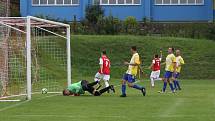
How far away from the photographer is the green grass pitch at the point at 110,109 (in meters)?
15.6

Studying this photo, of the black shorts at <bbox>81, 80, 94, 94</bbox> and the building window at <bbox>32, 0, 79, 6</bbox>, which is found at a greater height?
the building window at <bbox>32, 0, 79, 6</bbox>

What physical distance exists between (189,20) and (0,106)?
4783cm

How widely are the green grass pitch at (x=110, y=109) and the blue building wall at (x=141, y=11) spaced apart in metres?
43.5

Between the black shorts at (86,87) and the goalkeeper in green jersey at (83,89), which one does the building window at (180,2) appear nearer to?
the goalkeeper in green jersey at (83,89)

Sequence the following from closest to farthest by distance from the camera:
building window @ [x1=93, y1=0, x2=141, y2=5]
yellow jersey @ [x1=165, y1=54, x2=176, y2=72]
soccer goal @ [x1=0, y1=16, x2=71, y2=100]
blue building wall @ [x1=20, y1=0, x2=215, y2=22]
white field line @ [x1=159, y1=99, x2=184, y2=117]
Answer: white field line @ [x1=159, y1=99, x2=184, y2=117]
soccer goal @ [x1=0, y1=16, x2=71, y2=100]
yellow jersey @ [x1=165, y1=54, x2=176, y2=72]
blue building wall @ [x1=20, y1=0, x2=215, y2=22]
building window @ [x1=93, y1=0, x2=141, y2=5]

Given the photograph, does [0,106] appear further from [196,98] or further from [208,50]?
[208,50]

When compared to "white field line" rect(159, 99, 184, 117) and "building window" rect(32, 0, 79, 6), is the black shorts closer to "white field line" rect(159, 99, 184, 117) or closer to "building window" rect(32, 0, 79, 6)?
"white field line" rect(159, 99, 184, 117)

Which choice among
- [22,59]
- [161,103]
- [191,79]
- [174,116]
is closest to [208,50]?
[191,79]

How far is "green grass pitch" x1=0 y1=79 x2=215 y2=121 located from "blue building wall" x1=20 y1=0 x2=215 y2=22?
43494 mm

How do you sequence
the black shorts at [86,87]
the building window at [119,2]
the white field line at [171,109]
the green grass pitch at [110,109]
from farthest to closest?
the building window at [119,2] < the black shorts at [86,87] < the white field line at [171,109] < the green grass pitch at [110,109]

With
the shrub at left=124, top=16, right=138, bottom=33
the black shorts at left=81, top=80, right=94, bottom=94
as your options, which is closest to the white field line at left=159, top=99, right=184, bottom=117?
the black shorts at left=81, top=80, right=94, bottom=94

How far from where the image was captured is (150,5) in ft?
215

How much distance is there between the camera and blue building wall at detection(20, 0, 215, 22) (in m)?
65.0

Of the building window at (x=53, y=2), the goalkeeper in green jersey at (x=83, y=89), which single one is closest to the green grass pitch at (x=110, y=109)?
the goalkeeper in green jersey at (x=83, y=89)
